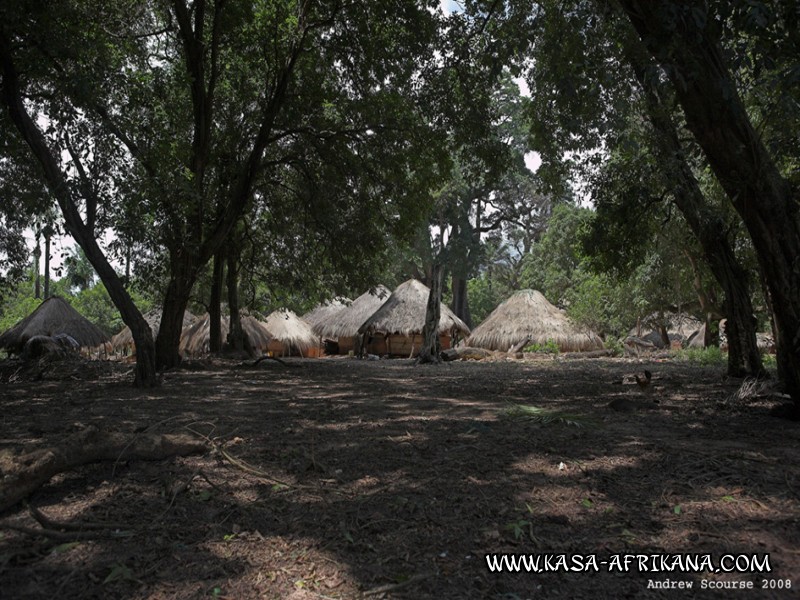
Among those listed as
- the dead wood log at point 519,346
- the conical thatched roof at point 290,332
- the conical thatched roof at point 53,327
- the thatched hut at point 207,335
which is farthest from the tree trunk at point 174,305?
the conical thatched roof at point 290,332

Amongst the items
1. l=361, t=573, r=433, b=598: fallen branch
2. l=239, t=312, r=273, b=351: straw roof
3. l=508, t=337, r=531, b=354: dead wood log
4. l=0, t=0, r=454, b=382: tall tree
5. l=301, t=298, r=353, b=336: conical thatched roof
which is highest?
l=0, t=0, r=454, b=382: tall tree

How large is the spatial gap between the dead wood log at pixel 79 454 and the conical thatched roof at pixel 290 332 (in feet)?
81.8

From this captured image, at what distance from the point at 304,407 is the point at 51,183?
4.52 metres

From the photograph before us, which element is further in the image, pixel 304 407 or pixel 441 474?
pixel 304 407

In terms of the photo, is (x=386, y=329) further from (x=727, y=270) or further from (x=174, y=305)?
(x=727, y=270)

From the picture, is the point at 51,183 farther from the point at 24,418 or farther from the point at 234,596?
the point at 234,596

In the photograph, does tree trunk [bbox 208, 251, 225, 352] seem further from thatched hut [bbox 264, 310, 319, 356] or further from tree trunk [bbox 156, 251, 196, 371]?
thatched hut [bbox 264, 310, 319, 356]

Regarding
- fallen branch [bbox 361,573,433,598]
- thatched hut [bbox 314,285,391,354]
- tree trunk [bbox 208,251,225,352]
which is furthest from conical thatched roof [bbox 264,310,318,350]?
fallen branch [bbox 361,573,433,598]

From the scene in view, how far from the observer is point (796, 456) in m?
3.70

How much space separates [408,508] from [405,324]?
22.5 meters

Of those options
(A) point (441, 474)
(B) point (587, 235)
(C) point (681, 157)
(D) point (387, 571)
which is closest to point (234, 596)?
(D) point (387, 571)

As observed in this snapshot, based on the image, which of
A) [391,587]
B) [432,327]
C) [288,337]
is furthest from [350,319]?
[391,587]

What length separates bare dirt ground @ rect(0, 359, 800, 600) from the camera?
2.24 meters

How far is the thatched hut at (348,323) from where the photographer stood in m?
29.2
